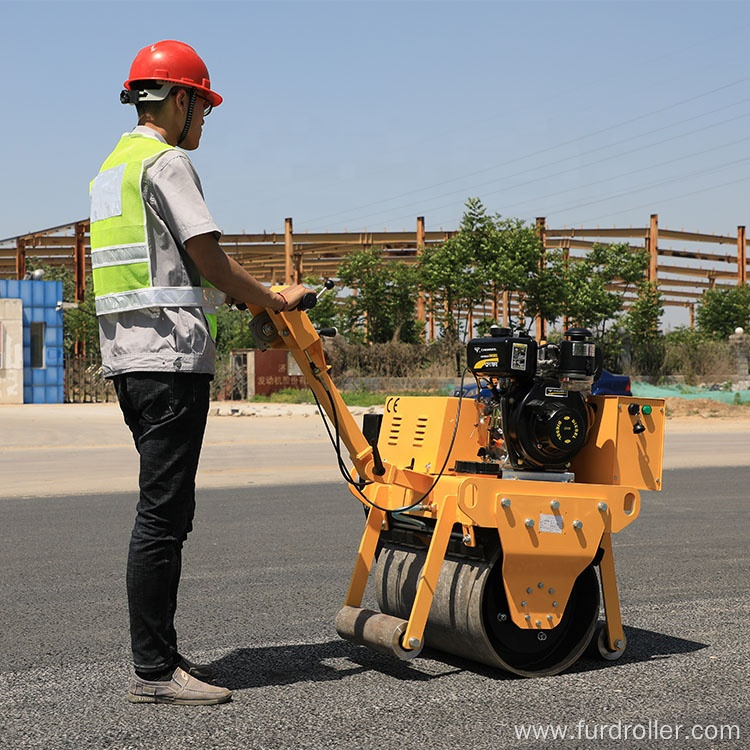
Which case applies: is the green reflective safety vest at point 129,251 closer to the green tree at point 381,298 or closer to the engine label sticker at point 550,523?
the engine label sticker at point 550,523

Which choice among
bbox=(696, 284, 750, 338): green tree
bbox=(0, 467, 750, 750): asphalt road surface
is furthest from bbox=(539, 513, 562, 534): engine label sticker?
bbox=(696, 284, 750, 338): green tree

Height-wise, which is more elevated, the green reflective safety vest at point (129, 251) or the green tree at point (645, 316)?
the green tree at point (645, 316)

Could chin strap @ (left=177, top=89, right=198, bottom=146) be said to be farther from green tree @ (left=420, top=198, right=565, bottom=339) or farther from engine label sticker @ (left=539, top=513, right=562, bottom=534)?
green tree @ (left=420, top=198, right=565, bottom=339)

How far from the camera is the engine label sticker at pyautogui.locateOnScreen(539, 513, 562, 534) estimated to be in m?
4.32

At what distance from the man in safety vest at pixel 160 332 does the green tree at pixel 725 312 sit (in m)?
51.1

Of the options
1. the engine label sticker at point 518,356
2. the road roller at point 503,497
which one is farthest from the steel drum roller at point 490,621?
the engine label sticker at point 518,356

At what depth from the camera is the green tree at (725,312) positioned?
5278 cm

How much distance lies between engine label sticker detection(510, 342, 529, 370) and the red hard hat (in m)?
1.54

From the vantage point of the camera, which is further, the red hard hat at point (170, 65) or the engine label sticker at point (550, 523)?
the engine label sticker at point (550, 523)

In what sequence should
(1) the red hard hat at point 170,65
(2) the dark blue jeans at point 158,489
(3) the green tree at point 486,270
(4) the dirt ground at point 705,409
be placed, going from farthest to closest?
(3) the green tree at point 486,270 < (4) the dirt ground at point 705,409 < (1) the red hard hat at point 170,65 < (2) the dark blue jeans at point 158,489

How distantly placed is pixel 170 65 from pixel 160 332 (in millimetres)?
965

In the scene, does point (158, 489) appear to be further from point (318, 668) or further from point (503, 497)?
point (503, 497)

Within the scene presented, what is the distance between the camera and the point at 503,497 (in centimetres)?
423

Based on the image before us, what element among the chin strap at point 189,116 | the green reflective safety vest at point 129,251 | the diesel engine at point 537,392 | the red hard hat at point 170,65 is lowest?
the diesel engine at point 537,392
